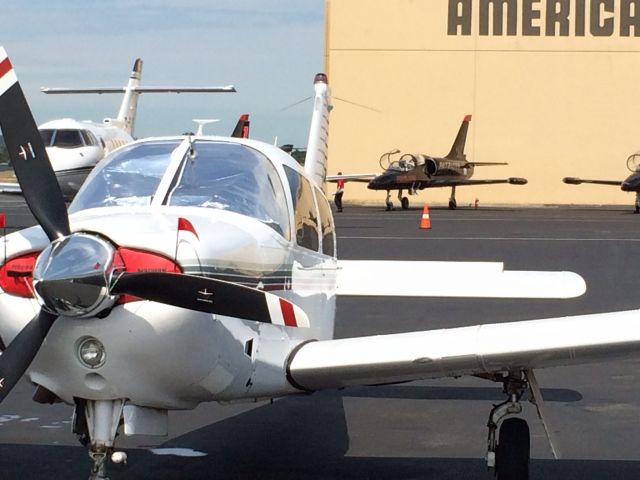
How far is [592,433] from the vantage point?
27.8 ft

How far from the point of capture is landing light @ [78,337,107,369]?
5301 mm

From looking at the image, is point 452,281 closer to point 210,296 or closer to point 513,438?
point 513,438

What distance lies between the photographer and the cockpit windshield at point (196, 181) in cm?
618

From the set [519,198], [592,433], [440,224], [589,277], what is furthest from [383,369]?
[519,198]

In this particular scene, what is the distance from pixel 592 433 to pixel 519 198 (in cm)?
5183

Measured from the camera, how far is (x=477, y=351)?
6082 mm

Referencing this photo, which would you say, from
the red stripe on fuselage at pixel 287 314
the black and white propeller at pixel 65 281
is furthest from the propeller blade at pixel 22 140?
the red stripe on fuselage at pixel 287 314

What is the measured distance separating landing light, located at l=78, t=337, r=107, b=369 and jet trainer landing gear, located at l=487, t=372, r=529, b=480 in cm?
230

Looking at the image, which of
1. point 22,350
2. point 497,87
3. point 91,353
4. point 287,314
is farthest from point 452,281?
point 497,87

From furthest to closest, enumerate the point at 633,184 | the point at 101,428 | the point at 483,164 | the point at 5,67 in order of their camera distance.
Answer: the point at 483,164, the point at 633,184, the point at 5,67, the point at 101,428

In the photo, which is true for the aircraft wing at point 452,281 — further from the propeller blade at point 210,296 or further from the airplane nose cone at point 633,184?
the airplane nose cone at point 633,184

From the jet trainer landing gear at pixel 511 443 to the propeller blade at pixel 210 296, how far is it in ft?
4.85

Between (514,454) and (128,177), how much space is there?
248 centimetres

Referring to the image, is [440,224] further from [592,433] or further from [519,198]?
[592,433]
